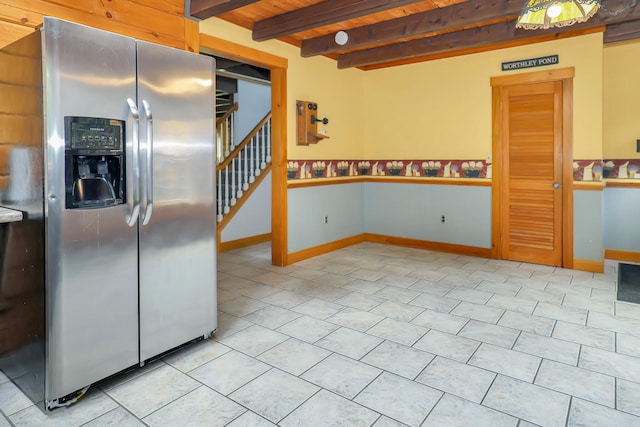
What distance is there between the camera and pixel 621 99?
4.99 meters

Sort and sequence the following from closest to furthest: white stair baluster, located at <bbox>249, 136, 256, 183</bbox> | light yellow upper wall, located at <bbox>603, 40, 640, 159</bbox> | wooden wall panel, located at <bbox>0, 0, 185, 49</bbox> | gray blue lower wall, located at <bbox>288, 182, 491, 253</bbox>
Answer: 1. wooden wall panel, located at <bbox>0, 0, 185, 49</bbox>
2. light yellow upper wall, located at <bbox>603, 40, 640, 159</bbox>
3. gray blue lower wall, located at <bbox>288, 182, 491, 253</bbox>
4. white stair baluster, located at <bbox>249, 136, 256, 183</bbox>

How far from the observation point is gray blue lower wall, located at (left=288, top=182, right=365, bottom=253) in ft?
17.0

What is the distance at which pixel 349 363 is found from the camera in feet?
8.34

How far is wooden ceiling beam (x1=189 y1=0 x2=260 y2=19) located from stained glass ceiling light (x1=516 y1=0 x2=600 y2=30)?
1.97 meters

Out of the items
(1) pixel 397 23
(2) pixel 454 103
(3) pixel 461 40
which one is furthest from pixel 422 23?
(2) pixel 454 103

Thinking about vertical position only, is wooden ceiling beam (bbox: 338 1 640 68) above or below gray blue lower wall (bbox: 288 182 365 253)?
above

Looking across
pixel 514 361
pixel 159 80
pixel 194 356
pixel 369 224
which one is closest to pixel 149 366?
pixel 194 356

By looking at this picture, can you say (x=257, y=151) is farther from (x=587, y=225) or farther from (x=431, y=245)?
(x=587, y=225)

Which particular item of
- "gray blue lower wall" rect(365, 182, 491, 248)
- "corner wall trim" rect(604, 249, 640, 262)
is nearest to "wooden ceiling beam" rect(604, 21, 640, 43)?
"gray blue lower wall" rect(365, 182, 491, 248)

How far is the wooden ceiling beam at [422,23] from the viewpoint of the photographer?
370 centimetres

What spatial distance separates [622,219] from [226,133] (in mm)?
5898

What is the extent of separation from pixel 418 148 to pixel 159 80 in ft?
13.8

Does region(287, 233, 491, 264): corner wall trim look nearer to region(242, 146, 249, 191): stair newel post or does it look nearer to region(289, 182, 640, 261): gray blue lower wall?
region(289, 182, 640, 261): gray blue lower wall

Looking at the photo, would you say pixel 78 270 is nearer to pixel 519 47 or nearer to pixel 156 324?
pixel 156 324
